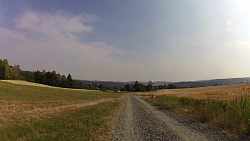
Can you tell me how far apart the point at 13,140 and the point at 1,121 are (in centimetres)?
763

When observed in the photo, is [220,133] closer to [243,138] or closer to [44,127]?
[243,138]

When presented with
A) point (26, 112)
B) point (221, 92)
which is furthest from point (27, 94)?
point (221, 92)

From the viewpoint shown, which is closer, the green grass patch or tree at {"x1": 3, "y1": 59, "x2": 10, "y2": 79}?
the green grass patch

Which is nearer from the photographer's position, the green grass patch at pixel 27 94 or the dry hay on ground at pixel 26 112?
the dry hay on ground at pixel 26 112

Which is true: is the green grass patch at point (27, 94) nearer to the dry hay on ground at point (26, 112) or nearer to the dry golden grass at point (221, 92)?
the dry hay on ground at point (26, 112)

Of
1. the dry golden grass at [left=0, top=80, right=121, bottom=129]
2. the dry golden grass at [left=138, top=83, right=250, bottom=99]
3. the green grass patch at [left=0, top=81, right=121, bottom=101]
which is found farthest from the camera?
the green grass patch at [left=0, top=81, right=121, bottom=101]

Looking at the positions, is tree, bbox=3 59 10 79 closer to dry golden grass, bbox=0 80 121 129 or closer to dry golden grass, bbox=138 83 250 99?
dry golden grass, bbox=138 83 250 99

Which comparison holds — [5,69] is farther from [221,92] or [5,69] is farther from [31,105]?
[31,105]

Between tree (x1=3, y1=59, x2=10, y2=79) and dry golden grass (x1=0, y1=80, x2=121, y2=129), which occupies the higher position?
tree (x1=3, y1=59, x2=10, y2=79)

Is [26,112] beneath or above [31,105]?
above

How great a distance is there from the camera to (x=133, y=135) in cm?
1478

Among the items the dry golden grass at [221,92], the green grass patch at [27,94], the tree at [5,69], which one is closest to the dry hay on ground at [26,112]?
the dry golden grass at [221,92]

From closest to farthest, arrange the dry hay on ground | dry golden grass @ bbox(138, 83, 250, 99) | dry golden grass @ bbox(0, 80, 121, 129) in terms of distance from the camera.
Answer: the dry hay on ground → dry golden grass @ bbox(0, 80, 121, 129) → dry golden grass @ bbox(138, 83, 250, 99)

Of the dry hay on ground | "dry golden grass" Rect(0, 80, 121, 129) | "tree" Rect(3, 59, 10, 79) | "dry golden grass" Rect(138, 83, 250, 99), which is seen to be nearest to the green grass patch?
"dry golden grass" Rect(0, 80, 121, 129)
